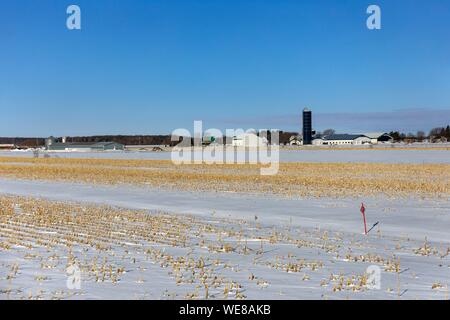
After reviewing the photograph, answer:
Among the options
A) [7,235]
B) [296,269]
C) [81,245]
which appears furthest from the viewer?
[7,235]

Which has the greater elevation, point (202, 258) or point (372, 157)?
point (372, 157)

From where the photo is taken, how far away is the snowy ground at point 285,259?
880 cm

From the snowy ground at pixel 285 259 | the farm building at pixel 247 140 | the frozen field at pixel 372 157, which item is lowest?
the snowy ground at pixel 285 259

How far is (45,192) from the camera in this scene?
3147 centimetres

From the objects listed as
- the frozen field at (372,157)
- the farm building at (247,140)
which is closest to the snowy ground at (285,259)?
the frozen field at (372,157)

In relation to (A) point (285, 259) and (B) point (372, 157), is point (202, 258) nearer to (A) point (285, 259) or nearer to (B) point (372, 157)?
(A) point (285, 259)

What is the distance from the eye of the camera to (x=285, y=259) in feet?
38.5

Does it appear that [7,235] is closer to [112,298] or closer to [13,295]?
[13,295]

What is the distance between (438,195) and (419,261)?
53.4 ft

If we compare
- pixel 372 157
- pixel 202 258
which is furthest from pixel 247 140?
pixel 202 258

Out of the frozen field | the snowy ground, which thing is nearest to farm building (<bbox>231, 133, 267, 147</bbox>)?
the frozen field

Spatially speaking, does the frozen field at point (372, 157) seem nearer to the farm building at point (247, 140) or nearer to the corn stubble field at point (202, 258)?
the corn stubble field at point (202, 258)

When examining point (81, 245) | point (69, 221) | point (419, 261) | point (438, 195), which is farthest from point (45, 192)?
point (419, 261)

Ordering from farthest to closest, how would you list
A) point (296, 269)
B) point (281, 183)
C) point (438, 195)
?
point (281, 183), point (438, 195), point (296, 269)
